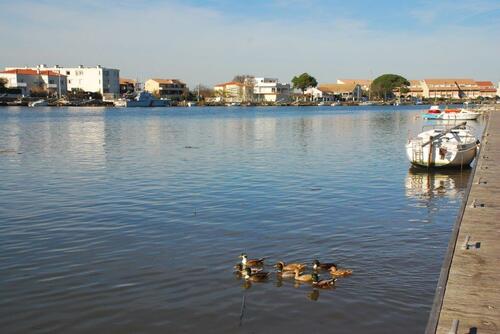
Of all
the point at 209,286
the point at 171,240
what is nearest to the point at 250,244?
the point at 171,240

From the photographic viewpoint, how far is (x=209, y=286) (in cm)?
1151

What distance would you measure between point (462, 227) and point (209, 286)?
580cm

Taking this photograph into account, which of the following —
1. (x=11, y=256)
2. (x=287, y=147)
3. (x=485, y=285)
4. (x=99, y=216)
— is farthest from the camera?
(x=287, y=147)

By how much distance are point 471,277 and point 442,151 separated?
20117mm

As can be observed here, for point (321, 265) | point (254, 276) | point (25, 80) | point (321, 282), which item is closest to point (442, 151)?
point (321, 265)

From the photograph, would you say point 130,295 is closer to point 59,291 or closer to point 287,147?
point 59,291

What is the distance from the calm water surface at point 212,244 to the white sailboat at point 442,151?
79 cm

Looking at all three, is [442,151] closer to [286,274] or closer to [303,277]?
[286,274]

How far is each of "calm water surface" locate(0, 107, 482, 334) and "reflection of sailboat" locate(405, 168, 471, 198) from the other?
86 millimetres

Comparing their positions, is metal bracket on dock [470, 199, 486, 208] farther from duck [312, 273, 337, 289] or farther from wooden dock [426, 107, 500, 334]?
duck [312, 273, 337, 289]

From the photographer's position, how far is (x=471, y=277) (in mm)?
9133

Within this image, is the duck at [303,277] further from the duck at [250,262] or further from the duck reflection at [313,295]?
the duck at [250,262]

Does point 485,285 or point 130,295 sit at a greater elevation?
point 485,285

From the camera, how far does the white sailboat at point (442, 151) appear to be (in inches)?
1104
